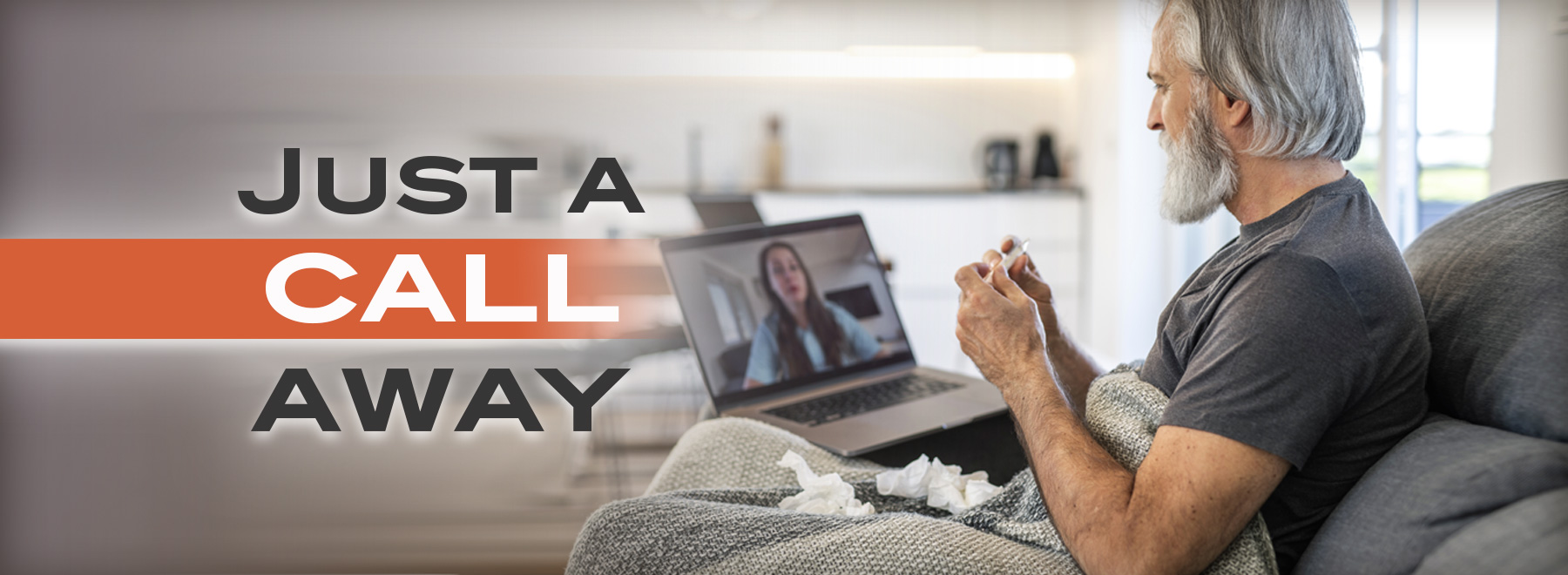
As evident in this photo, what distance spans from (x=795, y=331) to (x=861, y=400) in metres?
0.17

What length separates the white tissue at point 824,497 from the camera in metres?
1.12

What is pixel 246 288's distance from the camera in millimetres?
2924

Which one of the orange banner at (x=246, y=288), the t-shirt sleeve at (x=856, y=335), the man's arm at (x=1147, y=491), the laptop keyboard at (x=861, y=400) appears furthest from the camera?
the orange banner at (x=246, y=288)

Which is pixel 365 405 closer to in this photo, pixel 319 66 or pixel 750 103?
pixel 319 66

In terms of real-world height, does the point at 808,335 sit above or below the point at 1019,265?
below

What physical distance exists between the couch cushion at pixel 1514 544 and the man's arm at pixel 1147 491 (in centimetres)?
14

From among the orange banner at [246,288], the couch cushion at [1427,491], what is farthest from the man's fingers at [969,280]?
the orange banner at [246,288]

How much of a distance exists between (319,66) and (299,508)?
2.30 meters

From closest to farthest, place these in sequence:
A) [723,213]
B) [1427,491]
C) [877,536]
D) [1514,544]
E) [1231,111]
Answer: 1. [1514,544]
2. [1427,491]
3. [877,536]
4. [1231,111]
5. [723,213]

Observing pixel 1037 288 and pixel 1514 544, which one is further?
pixel 1037 288

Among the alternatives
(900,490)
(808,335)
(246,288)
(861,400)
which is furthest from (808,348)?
(246,288)

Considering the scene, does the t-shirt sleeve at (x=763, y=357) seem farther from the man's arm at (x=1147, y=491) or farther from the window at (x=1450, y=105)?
the window at (x=1450, y=105)

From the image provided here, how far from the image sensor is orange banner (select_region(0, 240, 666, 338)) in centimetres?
271

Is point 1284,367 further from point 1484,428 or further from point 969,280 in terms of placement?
point 969,280
